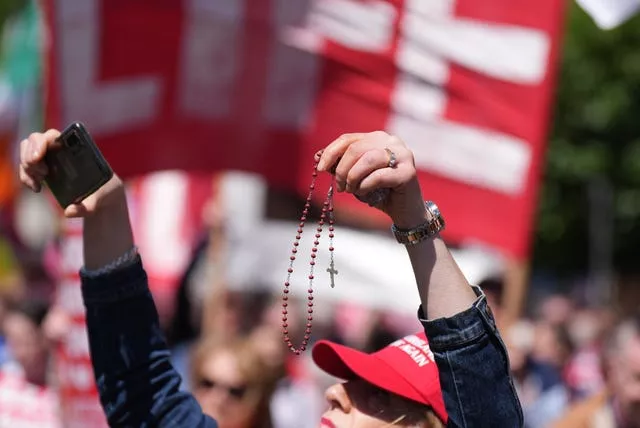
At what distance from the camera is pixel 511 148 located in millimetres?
4957

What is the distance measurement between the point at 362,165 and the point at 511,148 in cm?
341

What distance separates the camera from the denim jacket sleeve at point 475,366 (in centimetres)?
176

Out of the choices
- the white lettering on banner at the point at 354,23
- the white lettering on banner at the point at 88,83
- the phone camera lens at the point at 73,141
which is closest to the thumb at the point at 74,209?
the phone camera lens at the point at 73,141

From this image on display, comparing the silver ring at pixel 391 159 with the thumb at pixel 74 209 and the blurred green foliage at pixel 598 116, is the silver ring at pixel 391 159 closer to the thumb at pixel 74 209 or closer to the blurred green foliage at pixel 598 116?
the thumb at pixel 74 209

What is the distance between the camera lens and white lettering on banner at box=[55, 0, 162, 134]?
4.31 m

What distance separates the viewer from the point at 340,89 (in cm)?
488

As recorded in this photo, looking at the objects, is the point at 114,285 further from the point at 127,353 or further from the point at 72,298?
the point at 72,298

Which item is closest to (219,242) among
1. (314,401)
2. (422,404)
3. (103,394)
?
(314,401)

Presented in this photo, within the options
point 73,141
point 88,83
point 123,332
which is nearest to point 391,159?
point 73,141

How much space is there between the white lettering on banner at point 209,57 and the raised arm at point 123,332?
2.51 meters

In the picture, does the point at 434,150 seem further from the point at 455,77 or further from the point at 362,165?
the point at 362,165

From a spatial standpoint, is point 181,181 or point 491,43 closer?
point 491,43

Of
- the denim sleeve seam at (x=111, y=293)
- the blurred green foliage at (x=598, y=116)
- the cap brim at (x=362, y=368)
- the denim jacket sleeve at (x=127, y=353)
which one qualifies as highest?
the cap brim at (x=362, y=368)

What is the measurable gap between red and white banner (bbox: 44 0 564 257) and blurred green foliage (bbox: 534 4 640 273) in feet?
47.4
